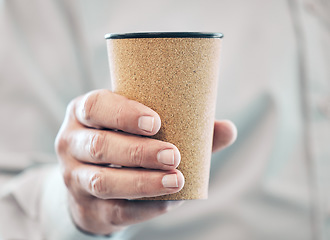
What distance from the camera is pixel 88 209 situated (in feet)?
2.23

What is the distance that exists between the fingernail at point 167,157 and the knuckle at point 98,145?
100mm

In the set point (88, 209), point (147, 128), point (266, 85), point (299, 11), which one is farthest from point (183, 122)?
point (299, 11)

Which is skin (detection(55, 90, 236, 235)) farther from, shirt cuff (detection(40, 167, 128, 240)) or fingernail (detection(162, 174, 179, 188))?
shirt cuff (detection(40, 167, 128, 240))

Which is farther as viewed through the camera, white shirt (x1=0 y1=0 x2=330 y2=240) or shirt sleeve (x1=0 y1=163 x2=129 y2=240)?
white shirt (x1=0 y1=0 x2=330 y2=240)

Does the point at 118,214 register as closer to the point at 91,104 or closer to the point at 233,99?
the point at 91,104

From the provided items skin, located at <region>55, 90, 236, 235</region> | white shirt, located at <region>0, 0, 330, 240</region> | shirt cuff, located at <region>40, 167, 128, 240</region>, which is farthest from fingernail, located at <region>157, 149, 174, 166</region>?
white shirt, located at <region>0, 0, 330, 240</region>

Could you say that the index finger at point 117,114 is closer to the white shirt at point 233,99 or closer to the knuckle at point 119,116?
the knuckle at point 119,116

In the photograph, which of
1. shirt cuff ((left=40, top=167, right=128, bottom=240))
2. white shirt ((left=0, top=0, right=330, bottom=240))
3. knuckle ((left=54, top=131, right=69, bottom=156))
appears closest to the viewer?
knuckle ((left=54, top=131, right=69, bottom=156))

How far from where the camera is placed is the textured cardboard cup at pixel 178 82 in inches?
18.0

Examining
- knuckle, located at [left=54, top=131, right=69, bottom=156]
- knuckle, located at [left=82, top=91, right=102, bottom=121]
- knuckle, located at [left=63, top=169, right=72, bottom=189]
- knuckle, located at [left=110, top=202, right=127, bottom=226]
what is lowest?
knuckle, located at [left=110, top=202, right=127, bottom=226]

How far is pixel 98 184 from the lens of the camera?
0.54m

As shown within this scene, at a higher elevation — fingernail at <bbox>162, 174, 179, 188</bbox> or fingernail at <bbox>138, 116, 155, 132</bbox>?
fingernail at <bbox>138, 116, 155, 132</bbox>

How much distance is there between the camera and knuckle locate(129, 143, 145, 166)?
490mm

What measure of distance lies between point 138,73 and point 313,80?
27.0 inches
